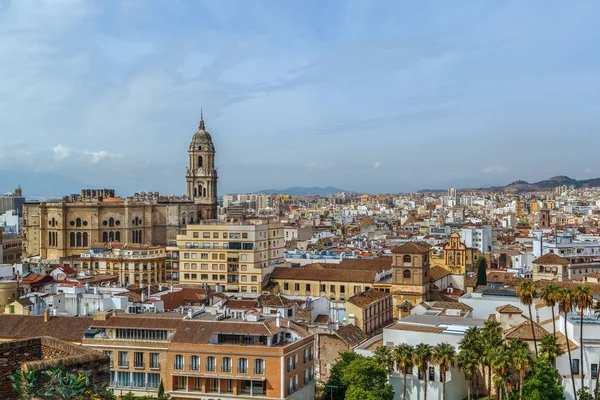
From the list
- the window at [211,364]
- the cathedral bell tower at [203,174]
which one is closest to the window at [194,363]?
→ the window at [211,364]

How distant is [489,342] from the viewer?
33781 millimetres

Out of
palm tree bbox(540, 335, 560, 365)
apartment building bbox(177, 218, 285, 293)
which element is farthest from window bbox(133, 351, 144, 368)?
apartment building bbox(177, 218, 285, 293)

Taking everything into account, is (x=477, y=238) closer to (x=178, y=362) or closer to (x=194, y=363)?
(x=194, y=363)

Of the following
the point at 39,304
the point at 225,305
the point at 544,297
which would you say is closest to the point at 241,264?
the point at 225,305

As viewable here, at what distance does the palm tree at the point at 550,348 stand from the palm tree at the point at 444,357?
433 centimetres

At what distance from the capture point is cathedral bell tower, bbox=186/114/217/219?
99688 millimetres

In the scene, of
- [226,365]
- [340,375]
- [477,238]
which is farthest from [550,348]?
[477,238]

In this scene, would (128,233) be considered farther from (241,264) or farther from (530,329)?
(530,329)

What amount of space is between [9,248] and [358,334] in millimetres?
78962

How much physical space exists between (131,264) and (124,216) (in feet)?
62.4

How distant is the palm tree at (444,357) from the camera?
34.6 meters

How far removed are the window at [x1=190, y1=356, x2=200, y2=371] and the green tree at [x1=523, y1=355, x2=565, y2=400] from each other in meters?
16.2

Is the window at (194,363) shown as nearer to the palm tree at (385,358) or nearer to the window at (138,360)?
the window at (138,360)

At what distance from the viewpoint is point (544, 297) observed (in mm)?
35406
